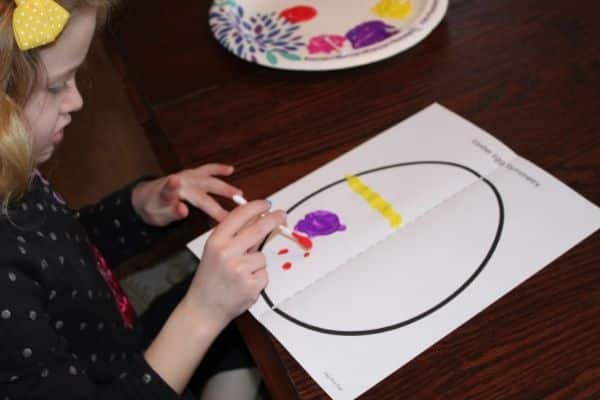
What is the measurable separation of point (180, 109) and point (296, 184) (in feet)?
0.60

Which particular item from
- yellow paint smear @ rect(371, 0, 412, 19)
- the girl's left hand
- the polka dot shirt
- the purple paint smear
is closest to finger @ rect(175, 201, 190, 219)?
the girl's left hand

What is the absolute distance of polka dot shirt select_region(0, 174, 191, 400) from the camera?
26.3 inches

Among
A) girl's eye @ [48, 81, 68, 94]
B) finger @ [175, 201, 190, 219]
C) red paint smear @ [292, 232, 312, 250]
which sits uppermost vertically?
girl's eye @ [48, 81, 68, 94]

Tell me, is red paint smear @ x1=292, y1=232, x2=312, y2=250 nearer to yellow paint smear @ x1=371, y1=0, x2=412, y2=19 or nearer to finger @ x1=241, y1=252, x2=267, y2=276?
finger @ x1=241, y1=252, x2=267, y2=276

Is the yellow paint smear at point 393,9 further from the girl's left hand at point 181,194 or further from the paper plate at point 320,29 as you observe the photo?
the girl's left hand at point 181,194

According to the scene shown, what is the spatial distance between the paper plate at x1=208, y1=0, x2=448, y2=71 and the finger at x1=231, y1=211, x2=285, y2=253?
235 millimetres

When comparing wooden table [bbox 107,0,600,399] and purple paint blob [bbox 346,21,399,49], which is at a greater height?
purple paint blob [bbox 346,21,399,49]

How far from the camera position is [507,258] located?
66cm

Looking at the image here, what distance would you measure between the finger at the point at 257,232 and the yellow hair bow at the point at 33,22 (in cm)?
24

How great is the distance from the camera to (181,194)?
0.83 metres

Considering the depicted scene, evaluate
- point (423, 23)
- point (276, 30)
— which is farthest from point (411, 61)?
point (276, 30)

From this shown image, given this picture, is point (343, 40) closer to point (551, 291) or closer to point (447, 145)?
point (447, 145)

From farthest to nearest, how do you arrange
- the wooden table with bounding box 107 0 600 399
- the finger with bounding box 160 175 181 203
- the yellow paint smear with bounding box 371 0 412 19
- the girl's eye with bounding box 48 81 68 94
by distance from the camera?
the yellow paint smear with bounding box 371 0 412 19, the finger with bounding box 160 175 181 203, the girl's eye with bounding box 48 81 68 94, the wooden table with bounding box 107 0 600 399

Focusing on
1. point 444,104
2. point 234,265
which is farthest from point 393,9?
point 234,265
